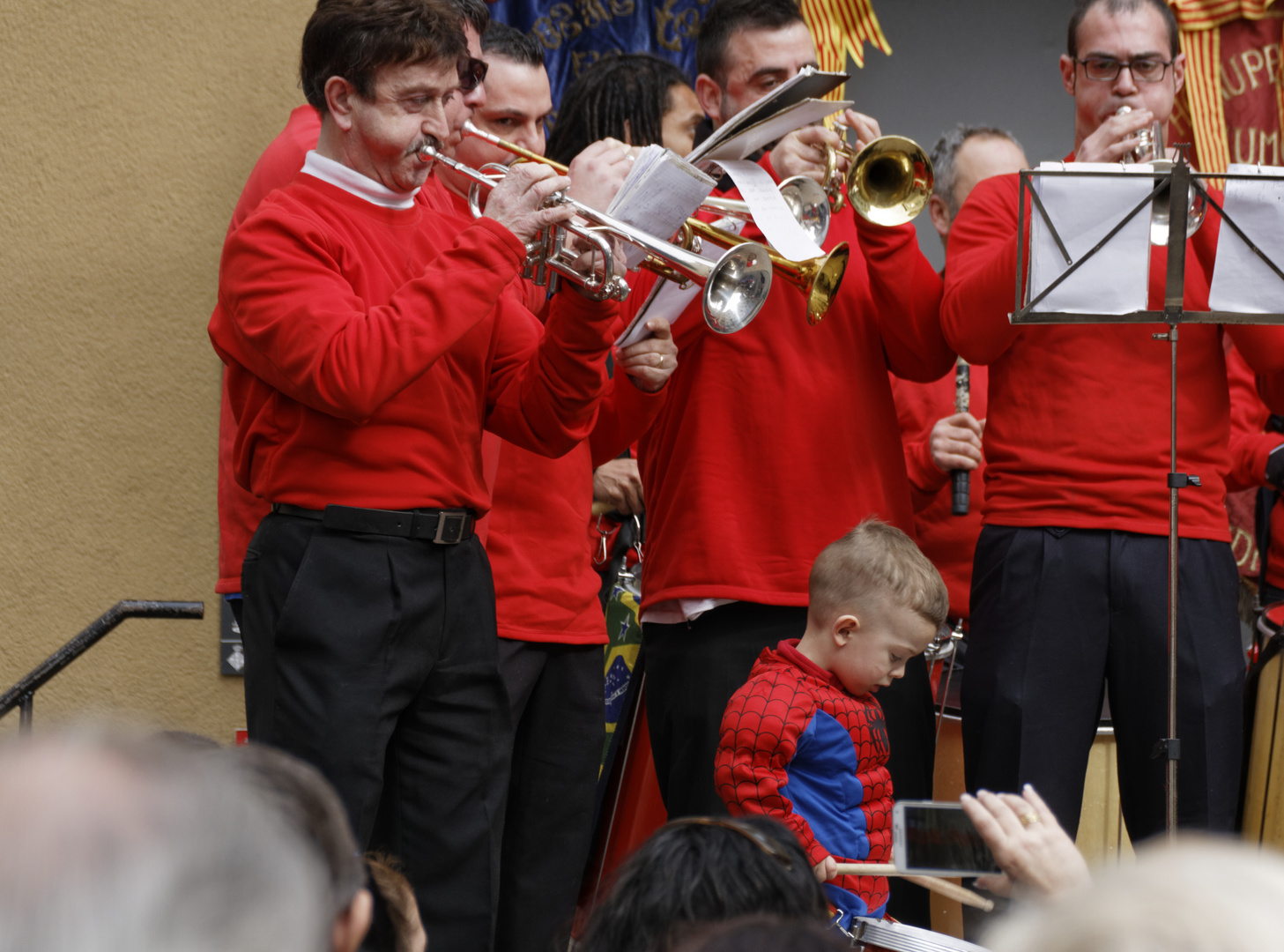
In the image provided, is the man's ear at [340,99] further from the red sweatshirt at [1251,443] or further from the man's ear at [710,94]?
the red sweatshirt at [1251,443]

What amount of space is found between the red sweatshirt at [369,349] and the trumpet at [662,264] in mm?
74

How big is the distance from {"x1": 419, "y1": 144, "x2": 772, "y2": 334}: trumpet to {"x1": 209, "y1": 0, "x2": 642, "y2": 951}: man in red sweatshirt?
64 mm

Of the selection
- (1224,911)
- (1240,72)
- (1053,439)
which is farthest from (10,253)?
(1240,72)

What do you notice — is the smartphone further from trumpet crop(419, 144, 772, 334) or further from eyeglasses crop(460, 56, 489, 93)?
eyeglasses crop(460, 56, 489, 93)

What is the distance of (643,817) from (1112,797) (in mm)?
1234

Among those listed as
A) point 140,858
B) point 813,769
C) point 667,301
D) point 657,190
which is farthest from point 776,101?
point 140,858

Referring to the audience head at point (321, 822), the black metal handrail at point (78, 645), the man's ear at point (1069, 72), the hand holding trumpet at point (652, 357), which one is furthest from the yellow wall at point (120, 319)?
the audience head at point (321, 822)

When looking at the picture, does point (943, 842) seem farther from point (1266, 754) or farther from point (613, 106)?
point (613, 106)

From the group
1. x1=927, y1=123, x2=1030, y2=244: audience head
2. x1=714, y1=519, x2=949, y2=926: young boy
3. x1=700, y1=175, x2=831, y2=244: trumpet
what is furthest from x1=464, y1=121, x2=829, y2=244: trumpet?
x1=927, y1=123, x2=1030, y2=244: audience head

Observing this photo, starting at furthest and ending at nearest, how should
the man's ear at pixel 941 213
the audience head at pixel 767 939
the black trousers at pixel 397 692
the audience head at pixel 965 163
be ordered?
1. the man's ear at pixel 941 213
2. the audience head at pixel 965 163
3. the black trousers at pixel 397 692
4. the audience head at pixel 767 939

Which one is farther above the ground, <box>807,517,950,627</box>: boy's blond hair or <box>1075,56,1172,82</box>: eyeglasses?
<box>1075,56,1172,82</box>: eyeglasses

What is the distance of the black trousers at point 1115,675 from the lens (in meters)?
2.94

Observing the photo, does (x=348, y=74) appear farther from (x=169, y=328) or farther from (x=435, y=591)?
(x=169, y=328)

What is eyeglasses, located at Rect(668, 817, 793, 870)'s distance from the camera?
163cm
